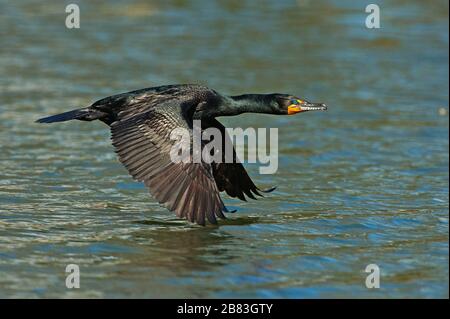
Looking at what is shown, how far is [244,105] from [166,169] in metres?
1.95

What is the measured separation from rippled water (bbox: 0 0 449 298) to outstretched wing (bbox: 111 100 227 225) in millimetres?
501

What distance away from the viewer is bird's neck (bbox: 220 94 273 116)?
1119 centimetres

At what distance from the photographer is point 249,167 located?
1355cm

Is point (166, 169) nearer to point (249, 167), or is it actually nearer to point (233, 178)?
point (233, 178)

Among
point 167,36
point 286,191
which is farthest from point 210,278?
point 167,36

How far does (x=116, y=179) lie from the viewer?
40.9 feet

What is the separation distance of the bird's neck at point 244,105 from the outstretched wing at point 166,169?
1.03 m
